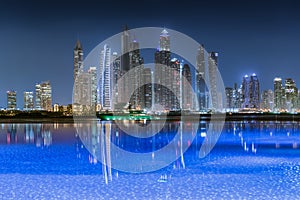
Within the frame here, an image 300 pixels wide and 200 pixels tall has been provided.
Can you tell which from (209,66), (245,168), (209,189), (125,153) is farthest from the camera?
(209,66)

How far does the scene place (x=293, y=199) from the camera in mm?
11445

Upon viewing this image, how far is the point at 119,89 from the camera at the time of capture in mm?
120062

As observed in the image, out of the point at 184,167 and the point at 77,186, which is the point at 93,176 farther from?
the point at 184,167

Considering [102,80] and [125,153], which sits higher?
[102,80]

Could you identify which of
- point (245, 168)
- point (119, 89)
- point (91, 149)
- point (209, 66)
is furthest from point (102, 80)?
point (245, 168)

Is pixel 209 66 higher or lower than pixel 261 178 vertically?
higher

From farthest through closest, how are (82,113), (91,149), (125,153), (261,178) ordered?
(82,113) → (91,149) → (125,153) → (261,178)

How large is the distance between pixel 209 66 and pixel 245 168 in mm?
102988

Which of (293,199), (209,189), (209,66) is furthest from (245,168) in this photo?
(209,66)

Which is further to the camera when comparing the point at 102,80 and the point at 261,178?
the point at 102,80

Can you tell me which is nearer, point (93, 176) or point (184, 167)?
point (93, 176)

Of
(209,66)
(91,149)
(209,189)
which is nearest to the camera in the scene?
(209,189)

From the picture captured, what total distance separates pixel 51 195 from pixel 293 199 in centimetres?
564

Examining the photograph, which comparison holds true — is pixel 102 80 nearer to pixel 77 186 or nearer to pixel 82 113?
pixel 82 113
